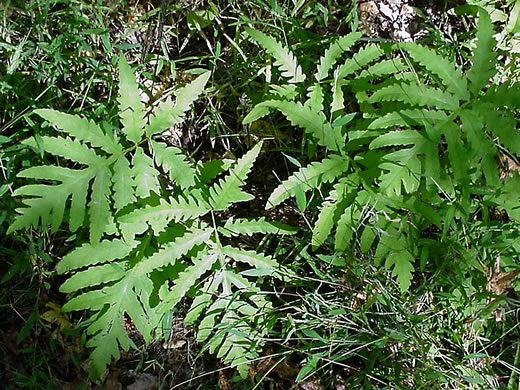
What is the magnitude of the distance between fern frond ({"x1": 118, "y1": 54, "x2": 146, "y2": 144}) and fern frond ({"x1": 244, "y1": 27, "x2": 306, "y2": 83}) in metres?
0.70

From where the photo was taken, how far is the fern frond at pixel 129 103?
9.53ft

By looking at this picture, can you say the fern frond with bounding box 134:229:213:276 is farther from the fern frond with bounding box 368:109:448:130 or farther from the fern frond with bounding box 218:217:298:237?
the fern frond with bounding box 368:109:448:130

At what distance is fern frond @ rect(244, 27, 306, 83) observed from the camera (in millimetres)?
3139

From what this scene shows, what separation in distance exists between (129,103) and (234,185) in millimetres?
676

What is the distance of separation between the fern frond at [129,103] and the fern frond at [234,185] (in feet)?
1.63

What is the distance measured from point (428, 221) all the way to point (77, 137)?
6.02ft

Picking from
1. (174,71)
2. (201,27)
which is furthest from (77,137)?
(201,27)

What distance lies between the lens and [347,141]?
321 centimetres

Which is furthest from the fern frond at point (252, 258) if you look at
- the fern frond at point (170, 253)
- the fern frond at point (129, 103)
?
the fern frond at point (129, 103)

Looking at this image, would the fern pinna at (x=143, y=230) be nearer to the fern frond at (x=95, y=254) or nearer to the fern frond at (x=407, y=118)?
the fern frond at (x=95, y=254)

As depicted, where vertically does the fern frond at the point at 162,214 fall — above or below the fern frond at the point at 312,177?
above

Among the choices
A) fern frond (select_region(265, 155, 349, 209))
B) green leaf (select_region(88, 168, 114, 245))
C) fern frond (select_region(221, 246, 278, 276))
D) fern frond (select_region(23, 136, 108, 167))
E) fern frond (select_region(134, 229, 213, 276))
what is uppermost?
fern frond (select_region(23, 136, 108, 167))

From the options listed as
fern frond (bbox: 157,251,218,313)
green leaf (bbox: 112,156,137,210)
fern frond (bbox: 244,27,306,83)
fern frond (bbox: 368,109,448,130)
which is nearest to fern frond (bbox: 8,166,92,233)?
green leaf (bbox: 112,156,137,210)

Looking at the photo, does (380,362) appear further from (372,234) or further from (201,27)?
(201,27)
